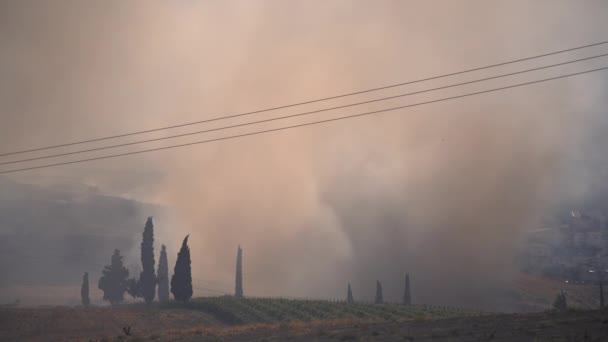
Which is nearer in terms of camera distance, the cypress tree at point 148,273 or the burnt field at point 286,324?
the burnt field at point 286,324

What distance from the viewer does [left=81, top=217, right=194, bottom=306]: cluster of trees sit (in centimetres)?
10525

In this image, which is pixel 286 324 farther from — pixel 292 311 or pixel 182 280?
pixel 182 280

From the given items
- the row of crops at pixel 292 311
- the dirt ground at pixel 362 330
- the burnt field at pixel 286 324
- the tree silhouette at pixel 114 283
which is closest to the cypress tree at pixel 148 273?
the burnt field at pixel 286 324

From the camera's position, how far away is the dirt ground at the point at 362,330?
124 feet

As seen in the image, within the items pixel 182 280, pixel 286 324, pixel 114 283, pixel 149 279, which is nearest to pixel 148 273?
pixel 149 279

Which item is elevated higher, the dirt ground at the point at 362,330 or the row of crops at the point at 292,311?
the dirt ground at the point at 362,330

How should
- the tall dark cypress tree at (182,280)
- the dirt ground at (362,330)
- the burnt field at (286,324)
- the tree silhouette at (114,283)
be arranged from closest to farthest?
the dirt ground at (362,330) → the burnt field at (286,324) → the tall dark cypress tree at (182,280) → the tree silhouette at (114,283)

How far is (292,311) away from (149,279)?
42323 millimetres

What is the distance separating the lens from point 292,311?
86.8 meters

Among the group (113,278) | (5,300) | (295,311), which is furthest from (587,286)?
(5,300)

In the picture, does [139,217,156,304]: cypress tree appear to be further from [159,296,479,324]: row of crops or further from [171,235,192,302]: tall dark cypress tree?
[159,296,479,324]: row of crops

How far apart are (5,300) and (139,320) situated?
12235 cm

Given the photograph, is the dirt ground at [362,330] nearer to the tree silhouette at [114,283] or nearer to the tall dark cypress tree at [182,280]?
the tall dark cypress tree at [182,280]

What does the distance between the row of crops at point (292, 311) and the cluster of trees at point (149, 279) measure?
19.4ft
